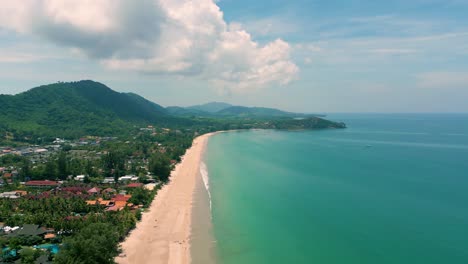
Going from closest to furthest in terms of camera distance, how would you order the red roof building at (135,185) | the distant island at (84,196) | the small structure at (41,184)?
1. the distant island at (84,196)
2. the red roof building at (135,185)
3. the small structure at (41,184)

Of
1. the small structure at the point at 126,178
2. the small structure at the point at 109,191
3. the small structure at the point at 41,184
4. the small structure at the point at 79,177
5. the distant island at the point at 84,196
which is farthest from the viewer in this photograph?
the small structure at the point at 126,178

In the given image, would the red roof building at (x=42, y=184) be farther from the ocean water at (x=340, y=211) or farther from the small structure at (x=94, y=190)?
the ocean water at (x=340, y=211)

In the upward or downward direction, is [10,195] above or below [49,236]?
above

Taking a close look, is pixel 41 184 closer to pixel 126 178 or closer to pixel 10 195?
pixel 10 195

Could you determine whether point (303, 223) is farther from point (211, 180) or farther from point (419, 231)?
point (211, 180)

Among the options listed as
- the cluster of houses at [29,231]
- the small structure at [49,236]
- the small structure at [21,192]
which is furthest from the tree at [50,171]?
the small structure at [49,236]

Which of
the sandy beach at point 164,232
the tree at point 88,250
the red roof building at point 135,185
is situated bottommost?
the sandy beach at point 164,232

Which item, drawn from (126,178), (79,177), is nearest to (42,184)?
(79,177)
